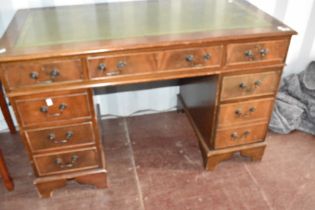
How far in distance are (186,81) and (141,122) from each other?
0.46 m

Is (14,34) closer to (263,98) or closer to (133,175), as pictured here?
(133,175)

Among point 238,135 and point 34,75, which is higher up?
point 34,75

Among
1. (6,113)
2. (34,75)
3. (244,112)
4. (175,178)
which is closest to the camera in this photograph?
(34,75)

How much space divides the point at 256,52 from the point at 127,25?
594mm

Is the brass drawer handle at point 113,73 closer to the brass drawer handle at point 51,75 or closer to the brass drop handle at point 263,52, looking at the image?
the brass drawer handle at point 51,75

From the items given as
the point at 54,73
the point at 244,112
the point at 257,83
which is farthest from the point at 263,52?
the point at 54,73

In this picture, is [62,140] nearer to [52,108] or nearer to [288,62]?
[52,108]

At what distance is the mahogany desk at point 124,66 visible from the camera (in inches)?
46.4

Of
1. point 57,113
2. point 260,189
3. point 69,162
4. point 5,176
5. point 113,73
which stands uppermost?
point 113,73

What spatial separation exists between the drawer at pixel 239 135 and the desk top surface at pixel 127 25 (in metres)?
0.53

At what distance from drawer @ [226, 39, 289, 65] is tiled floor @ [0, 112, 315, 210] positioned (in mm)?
692

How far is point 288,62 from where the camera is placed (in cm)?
219

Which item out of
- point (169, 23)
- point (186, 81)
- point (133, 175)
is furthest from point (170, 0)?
point (133, 175)

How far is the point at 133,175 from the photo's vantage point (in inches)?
66.7
